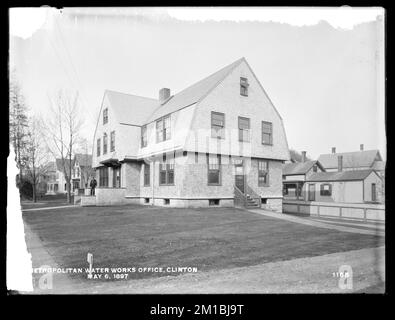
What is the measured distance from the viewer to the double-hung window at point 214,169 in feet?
41.3

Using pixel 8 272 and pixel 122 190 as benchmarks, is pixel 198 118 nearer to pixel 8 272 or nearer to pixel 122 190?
pixel 122 190

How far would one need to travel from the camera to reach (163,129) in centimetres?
1316

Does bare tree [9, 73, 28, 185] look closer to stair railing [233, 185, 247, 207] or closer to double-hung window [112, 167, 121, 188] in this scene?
stair railing [233, 185, 247, 207]

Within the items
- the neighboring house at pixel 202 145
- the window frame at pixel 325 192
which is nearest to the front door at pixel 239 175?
the neighboring house at pixel 202 145

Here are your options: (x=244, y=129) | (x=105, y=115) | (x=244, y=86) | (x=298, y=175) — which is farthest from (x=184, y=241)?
(x=298, y=175)

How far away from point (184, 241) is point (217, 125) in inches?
275

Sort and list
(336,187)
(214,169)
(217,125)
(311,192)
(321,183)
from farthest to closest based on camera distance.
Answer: (311,192), (321,183), (336,187), (214,169), (217,125)

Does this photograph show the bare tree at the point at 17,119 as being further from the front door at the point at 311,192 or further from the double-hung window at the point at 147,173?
the front door at the point at 311,192

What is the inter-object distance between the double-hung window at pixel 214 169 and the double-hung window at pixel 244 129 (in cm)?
159

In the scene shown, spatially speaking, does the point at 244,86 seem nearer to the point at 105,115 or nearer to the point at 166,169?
the point at 166,169

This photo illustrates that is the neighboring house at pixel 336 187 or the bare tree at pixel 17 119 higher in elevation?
the bare tree at pixel 17 119

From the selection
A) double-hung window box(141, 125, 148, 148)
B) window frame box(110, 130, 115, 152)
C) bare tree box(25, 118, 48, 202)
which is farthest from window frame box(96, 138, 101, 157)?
bare tree box(25, 118, 48, 202)
